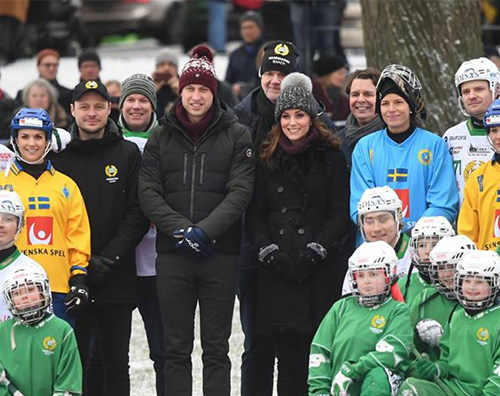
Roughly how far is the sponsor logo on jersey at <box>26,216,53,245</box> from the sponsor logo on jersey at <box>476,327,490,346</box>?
2.73 meters

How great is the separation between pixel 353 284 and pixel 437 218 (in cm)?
73

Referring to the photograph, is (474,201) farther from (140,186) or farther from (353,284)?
(140,186)

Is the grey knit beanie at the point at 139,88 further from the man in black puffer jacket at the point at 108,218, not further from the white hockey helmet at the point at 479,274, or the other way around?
the white hockey helmet at the point at 479,274

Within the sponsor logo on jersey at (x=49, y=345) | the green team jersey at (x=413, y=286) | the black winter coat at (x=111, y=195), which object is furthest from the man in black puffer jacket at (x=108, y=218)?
the green team jersey at (x=413, y=286)

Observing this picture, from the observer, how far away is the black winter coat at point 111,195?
30.9 feet

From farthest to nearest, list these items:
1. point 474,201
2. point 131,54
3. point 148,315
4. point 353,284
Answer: point 131,54
point 148,315
point 474,201
point 353,284

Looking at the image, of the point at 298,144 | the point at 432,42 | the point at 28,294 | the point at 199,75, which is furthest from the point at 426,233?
the point at 432,42

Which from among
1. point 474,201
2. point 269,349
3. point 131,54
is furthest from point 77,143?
point 131,54

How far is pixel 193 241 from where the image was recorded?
8930 millimetres

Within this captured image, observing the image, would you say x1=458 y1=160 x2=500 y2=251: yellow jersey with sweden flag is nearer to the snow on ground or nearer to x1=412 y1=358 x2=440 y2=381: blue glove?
x1=412 y1=358 x2=440 y2=381: blue glove

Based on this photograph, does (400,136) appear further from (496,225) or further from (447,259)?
(447,259)

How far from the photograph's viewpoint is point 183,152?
923 cm

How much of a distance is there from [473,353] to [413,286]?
0.82 metres

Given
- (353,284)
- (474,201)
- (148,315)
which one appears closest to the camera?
(353,284)
